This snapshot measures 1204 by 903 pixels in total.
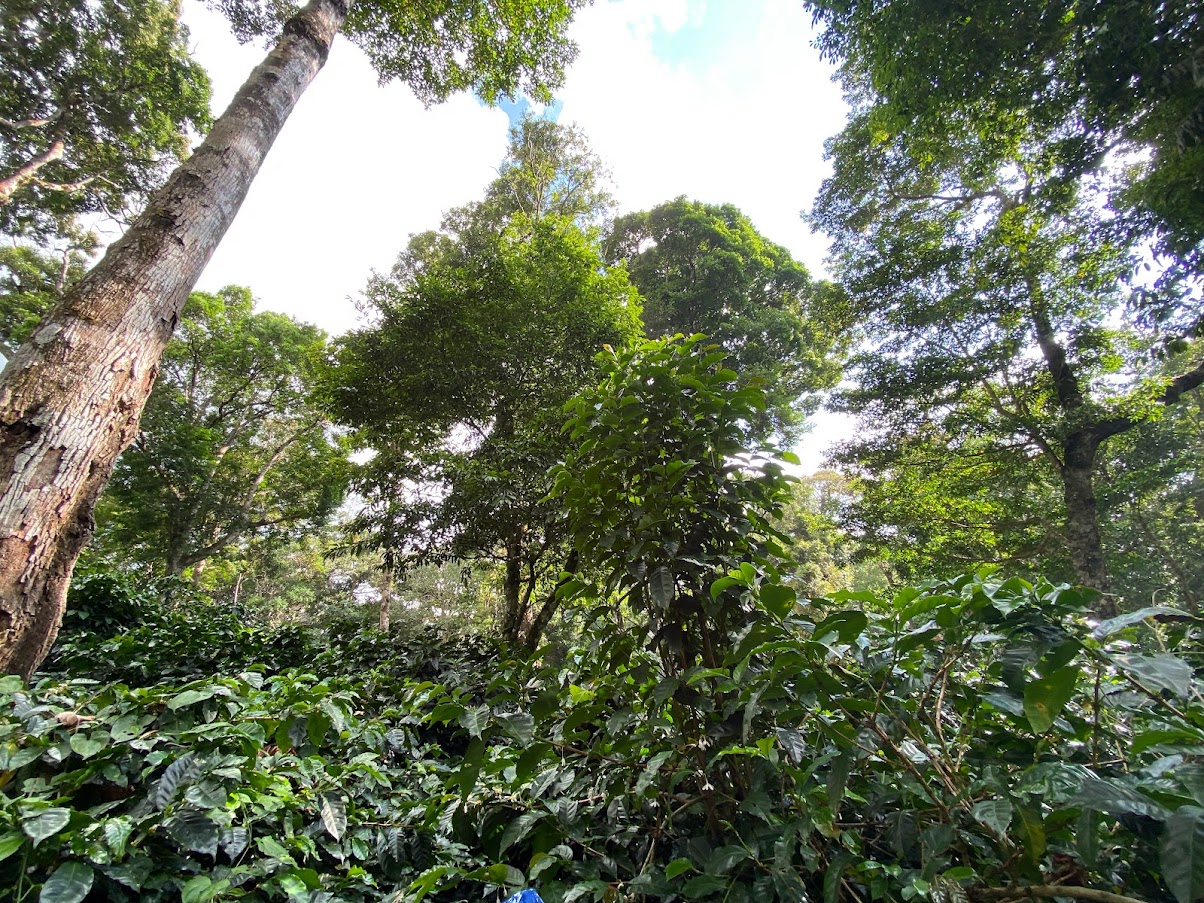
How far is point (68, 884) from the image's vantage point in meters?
0.80

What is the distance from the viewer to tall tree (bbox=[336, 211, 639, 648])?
18.4ft

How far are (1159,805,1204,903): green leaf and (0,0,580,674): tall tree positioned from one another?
250 cm

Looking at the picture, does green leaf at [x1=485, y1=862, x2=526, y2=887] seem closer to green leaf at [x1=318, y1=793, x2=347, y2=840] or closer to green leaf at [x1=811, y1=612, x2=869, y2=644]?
green leaf at [x1=318, y1=793, x2=347, y2=840]

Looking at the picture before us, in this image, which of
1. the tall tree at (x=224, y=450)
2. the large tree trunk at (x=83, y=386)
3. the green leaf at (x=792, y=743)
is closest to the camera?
the green leaf at (x=792, y=743)

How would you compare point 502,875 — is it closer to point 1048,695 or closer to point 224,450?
point 1048,695

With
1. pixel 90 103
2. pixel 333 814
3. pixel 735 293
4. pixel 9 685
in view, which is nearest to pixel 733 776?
pixel 333 814

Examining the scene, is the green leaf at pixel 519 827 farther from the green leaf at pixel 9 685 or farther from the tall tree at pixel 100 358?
the tall tree at pixel 100 358

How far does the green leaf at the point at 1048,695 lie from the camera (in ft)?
2.02

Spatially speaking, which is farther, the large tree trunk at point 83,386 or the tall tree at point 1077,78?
the tall tree at point 1077,78

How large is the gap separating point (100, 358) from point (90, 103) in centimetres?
1035

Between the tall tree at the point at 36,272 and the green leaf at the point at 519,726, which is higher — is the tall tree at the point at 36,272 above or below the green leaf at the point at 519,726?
above

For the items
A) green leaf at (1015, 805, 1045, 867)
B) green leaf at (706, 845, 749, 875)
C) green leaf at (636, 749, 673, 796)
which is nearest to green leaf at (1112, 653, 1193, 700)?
green leaf at (1015, 805, 1045, 867)

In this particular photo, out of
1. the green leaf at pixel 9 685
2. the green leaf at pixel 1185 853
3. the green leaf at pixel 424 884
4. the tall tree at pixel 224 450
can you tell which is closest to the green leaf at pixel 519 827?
the green leaf at pixel 424 884

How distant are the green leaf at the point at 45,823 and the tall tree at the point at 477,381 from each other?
452cm
